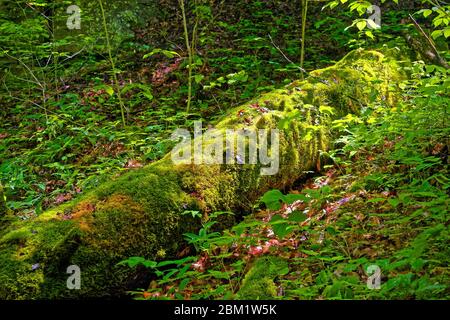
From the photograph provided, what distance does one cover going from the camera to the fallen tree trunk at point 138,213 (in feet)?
9.32

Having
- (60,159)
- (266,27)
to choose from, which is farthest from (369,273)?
(266,27)

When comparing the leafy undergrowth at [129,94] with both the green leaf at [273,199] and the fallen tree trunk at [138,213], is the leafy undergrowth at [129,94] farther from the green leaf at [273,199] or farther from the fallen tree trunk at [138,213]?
the green leaf at [273,199]

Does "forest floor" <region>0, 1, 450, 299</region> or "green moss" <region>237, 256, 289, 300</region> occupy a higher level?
"forest floor" <region>0, 1, 450, 299</region>

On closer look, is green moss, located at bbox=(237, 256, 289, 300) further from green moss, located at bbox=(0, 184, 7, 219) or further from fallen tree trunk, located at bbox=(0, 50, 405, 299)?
green moss, located at bbox=(0, 184, 7, 219)

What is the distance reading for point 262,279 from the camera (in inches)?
111

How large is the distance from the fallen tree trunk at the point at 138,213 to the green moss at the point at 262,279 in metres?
0.74

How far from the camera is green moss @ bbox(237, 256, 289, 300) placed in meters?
2.69
